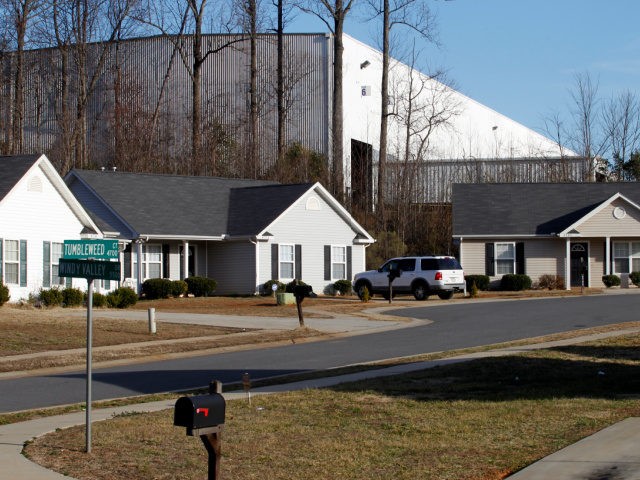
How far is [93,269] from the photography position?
1070cm

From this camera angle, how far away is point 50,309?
1346 inches

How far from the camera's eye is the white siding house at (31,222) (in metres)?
35.6

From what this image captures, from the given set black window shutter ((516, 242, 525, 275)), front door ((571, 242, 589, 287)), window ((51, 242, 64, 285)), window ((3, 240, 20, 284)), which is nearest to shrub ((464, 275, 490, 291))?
black window shutter ((516, 242, 525, 275))

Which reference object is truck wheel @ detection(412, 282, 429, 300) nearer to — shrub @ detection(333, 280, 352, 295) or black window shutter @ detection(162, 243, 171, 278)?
shrub @ detection(333, 280, 352, 295)

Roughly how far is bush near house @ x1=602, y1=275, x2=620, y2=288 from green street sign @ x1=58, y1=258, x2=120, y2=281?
141 ft

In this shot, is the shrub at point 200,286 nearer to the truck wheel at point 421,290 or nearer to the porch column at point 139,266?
the porch column at point 139,266

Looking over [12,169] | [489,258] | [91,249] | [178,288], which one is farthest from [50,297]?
[91,249]

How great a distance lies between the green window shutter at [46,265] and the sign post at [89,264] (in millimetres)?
26805

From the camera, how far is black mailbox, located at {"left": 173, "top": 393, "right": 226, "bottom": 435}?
7801mm

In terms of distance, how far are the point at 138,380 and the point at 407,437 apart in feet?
26.3

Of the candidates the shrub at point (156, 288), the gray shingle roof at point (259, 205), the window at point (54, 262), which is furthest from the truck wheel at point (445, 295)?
the window at point (54, 262)

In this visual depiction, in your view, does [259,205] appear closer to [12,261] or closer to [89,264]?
[12,261]

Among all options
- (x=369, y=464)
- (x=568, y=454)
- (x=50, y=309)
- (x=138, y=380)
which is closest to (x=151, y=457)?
(x=369, y=464)

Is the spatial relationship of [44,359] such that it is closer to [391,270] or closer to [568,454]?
[568,454]
